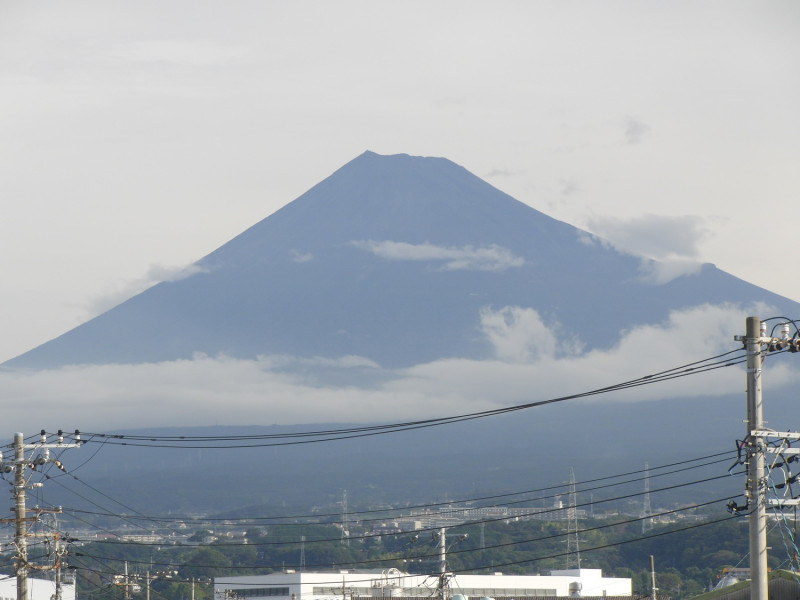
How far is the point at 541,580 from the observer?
13162 centimetres

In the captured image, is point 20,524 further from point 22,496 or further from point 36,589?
point 36,589

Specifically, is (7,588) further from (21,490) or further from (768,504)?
(768,504)

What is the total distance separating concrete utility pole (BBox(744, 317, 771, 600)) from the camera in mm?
33312

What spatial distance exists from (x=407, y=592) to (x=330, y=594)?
7.80 m

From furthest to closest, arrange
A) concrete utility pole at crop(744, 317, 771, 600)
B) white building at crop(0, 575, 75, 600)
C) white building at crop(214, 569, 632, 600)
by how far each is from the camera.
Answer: white building at crop(214, 569, 632, 600) → white building at crop(0, 575, 75, 600) → concrete utility pole at crop(744, 317, 771, 600)

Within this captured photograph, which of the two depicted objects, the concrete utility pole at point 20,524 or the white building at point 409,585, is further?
the white building at point 409,585

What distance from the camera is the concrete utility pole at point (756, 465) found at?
33312 millimetres

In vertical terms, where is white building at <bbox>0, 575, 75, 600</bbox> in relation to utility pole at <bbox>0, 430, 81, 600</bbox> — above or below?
below

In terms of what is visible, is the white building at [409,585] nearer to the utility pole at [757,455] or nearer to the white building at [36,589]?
the white building at [36,589]

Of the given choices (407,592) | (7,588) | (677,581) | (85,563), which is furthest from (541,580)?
(85,563)

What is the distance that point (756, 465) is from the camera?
34.1m

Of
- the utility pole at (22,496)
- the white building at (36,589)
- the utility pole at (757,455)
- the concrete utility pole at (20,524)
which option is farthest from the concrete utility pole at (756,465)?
the white building at (36,589)

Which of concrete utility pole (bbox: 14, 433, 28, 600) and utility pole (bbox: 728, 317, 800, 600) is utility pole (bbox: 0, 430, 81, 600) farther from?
utility pole (bbox: 728, 317, 800, 600)

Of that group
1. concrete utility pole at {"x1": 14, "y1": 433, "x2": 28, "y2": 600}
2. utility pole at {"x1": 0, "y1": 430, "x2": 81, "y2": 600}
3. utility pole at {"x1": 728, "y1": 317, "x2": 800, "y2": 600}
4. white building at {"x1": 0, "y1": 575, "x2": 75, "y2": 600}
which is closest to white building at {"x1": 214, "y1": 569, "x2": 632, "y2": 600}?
white building at {"x1": 0, "y1": 575, "x2": 75, "y2": 600}
